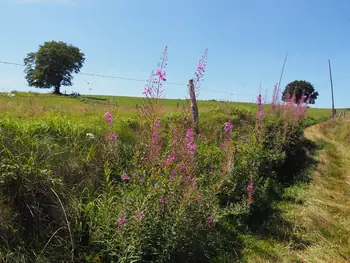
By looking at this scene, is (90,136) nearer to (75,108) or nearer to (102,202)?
(102,202)

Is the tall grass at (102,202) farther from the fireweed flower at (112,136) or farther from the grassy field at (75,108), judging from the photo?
the grassy field at (75,108)

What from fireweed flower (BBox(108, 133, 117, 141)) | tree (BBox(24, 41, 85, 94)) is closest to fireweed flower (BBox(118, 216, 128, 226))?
fireweed flower (BBox(108, 133, 117, 141))

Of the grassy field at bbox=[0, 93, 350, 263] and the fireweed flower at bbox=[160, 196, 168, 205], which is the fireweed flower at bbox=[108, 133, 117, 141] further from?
the fireweed flower at bbox=[160, 196, 168, 205]

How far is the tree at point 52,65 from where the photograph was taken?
133 feet

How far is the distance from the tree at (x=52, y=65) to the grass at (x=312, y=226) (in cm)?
3990

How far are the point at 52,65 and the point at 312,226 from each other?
142ft

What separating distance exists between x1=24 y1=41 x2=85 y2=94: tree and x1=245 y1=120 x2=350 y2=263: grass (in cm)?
3990

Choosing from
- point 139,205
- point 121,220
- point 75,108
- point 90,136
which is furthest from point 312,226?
point 75,108

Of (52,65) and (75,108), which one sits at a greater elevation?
(52,65)

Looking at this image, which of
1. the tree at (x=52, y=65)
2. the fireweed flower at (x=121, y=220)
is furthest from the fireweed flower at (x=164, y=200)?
the tree at (x=52, y=65)

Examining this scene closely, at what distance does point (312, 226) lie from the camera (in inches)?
190

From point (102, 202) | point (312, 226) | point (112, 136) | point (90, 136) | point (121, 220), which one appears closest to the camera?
point (121, 220)

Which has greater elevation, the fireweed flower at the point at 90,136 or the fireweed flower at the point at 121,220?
the fireweed flower at the point at 90,136

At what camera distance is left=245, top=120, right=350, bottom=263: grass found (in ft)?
13.0
